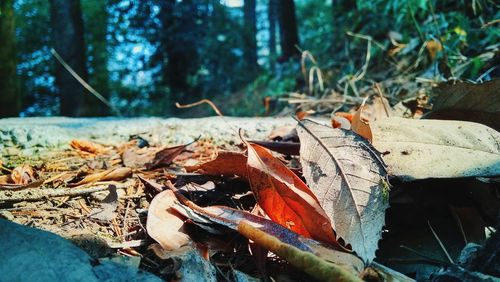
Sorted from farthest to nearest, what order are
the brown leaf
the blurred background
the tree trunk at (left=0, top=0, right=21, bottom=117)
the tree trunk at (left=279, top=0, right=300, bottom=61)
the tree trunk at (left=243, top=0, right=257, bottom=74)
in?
the tree trunk at (left=243, top=0, right=257, bottom=74), the tree trunk at (left=279, top=0, right=300, bottom=61), the tree trunk at (left=0, top=0, right=21, bottom=117), the blurred background, the brown leaf

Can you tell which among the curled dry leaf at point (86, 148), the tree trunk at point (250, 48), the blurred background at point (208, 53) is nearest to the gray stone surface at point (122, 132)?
the curled dry leaf at point (86, 148)

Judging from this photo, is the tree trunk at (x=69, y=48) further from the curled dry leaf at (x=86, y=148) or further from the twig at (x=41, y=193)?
the twig at (x=41, y=193)

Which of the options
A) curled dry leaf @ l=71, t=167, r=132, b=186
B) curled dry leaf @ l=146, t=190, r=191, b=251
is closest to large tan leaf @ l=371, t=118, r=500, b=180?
curled dry leaf @ l=146, t=190, r=191, b=251

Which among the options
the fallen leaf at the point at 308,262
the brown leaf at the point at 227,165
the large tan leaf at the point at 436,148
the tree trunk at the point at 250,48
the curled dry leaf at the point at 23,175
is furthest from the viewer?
the tree trunk at the point at 250,48

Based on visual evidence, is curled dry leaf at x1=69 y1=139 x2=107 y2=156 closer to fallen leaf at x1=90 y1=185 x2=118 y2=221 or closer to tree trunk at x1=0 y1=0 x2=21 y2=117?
fallen leaf at x1=90 y1=185 x2=118 y2=221

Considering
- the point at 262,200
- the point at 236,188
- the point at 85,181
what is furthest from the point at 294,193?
the point at 85,181

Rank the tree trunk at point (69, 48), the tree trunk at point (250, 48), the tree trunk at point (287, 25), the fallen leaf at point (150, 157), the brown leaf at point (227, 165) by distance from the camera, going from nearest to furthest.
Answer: the brown leaf at point (227, 165)
the fallen leaf at point (150, 157)
the tree trunk at point (69, 48)
the tree trunk at point (287, 25)
the tree trunk at point (250, 48)

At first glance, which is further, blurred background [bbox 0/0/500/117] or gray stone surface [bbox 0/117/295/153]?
blurred background [bbox 0/0/500/117]
